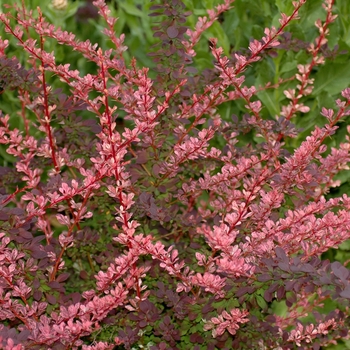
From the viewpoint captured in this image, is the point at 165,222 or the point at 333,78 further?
the point at 333,78

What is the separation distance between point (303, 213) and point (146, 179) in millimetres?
557

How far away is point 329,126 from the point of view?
6.07ft

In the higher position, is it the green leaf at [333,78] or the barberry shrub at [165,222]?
the green leaf at [333,78]

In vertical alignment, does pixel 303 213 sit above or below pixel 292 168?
below

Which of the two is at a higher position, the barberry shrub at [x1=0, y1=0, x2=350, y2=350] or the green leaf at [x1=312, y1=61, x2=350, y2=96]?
the green leaf at [x1=312, y1=61, x2=350, y2=96]

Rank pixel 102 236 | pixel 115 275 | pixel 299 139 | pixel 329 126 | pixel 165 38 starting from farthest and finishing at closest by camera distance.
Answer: pixel 299 139, pixel 102 236, pixel 165 38, pixel 329 126, pixel 115 275

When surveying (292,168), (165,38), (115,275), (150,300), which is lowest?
(150,300)

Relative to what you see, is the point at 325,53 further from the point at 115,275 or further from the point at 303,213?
the point at 115,275

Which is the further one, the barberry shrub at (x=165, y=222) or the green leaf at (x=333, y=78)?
the green leaf at (x=333, y=78)

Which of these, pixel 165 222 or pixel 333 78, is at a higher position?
pixel 333 78

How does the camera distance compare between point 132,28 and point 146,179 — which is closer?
point 146,179

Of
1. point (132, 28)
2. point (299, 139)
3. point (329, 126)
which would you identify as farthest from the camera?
point (132, 28)

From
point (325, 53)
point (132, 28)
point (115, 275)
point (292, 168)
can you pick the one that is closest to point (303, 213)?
point (292, 168)

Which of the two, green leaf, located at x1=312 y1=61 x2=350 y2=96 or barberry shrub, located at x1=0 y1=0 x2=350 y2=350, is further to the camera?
green leaf, located at x1=312 y1=61 x2=350 y2=96
